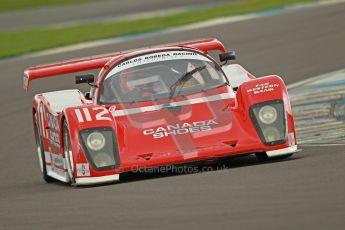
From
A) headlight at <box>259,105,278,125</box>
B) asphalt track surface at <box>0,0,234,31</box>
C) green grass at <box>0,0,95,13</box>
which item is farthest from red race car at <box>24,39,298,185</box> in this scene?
green grass at <box>0,0,95,13</box>

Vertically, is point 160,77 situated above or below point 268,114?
above

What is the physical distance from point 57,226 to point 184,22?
1851 cm

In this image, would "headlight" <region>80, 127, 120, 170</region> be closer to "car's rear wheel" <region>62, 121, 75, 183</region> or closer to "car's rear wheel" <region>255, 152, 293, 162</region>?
"car's rear wheel" <region>62, 121, 75, 183</region>

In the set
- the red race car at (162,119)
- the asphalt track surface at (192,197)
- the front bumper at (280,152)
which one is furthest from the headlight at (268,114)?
the asphalt track surface at (192,197)

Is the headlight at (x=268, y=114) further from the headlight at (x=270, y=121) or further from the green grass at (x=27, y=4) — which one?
the green grass at (x=27, y=4)

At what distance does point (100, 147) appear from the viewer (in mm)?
9352

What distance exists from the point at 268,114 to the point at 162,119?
→ 907 millimetres

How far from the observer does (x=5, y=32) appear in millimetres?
29422

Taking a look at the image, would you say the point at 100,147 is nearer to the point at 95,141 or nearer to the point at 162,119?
the point at 95,141

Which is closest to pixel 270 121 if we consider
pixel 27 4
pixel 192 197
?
pixel 192 197

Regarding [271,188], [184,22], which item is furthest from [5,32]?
[271,188]

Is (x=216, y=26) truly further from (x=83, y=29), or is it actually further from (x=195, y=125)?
(x=195, y=125)

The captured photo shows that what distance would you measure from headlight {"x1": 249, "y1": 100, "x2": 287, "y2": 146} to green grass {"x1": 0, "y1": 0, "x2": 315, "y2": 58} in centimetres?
1382

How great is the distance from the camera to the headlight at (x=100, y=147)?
9273 mm
